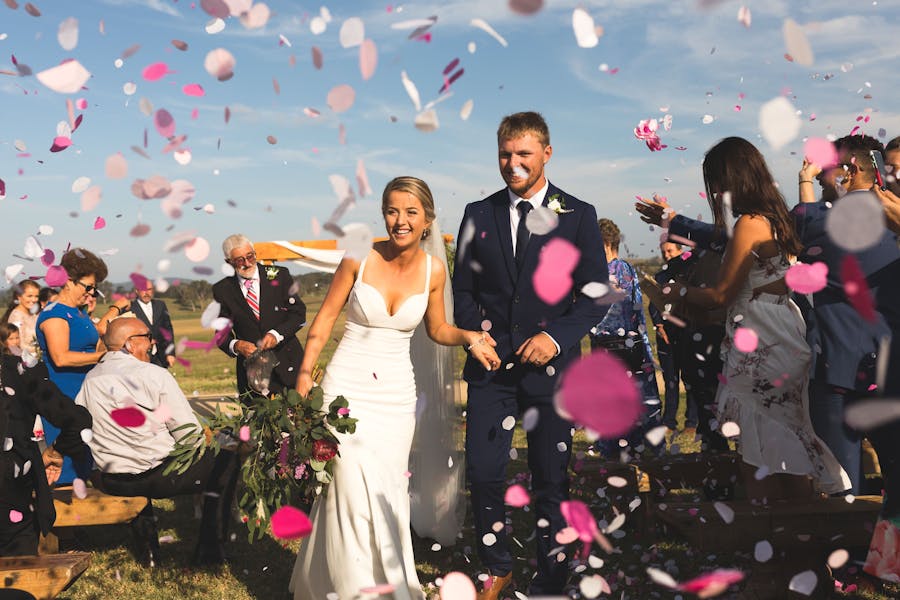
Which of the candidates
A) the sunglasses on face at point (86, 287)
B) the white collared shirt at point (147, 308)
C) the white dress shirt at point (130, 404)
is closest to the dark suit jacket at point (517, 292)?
the white dress shirt at point (130, 404)

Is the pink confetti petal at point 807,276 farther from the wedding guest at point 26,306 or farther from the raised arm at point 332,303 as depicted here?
the wedding guest at point 26,306

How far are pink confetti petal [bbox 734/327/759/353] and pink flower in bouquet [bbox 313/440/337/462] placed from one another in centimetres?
237

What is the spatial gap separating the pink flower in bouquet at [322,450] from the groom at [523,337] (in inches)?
30.8

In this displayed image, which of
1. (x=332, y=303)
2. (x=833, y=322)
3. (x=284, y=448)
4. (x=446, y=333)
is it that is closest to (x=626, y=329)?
(x=833, y=322)

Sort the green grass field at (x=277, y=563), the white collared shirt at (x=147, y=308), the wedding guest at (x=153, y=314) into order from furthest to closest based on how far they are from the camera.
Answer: the white collared shirt at (x=147, y=308) → the wedding guest at (x=153, y=314) → the green grass field at (x=277, y=563)

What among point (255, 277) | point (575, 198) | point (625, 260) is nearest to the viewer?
point (575, 198)

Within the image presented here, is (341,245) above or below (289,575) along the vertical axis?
above

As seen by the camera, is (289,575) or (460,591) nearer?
(460,591)

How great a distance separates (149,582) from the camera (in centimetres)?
527

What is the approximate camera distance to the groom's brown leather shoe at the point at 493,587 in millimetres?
4199

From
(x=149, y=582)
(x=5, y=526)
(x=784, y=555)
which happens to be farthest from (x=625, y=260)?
(x=5, y=526)

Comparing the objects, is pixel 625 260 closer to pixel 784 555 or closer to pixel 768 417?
pixel 768 417

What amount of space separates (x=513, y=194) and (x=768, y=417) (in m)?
1.90

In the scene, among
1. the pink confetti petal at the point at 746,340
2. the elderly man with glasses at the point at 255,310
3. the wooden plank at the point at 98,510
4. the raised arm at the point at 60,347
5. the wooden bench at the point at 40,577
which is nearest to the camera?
the wooden bench at the point at 40,577
